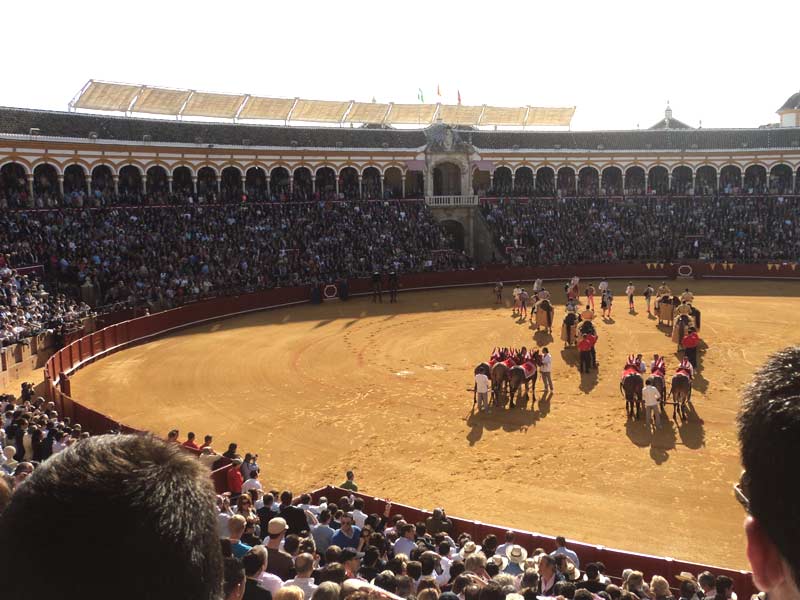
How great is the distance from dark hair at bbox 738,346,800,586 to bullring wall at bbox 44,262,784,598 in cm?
772

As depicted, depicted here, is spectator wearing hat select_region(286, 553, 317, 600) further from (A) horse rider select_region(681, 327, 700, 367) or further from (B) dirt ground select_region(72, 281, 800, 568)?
(A) horse rider select_region(681, 327, 700, 367)

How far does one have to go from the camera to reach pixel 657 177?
2351 inches

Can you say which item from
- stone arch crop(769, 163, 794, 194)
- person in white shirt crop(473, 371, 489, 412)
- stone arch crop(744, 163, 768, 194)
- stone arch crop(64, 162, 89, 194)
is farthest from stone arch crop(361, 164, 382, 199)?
person in white shirt crop(473, 371, 489, 412)

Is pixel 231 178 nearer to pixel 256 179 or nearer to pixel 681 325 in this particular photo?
pixel 256 179

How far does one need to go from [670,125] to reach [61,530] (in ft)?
242

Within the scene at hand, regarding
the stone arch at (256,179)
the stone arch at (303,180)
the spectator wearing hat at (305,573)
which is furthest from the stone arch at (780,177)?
the spectator wearing hat at (305,573)

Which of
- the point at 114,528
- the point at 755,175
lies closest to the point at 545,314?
the point at 114,528

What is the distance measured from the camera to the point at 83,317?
1133 inches

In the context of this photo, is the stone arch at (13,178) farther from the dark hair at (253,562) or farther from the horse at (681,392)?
the dark hair at (253,562)

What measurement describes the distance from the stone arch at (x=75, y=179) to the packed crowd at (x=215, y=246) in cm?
467

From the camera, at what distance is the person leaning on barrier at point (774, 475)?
1536 mm

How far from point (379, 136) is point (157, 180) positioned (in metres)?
17.6

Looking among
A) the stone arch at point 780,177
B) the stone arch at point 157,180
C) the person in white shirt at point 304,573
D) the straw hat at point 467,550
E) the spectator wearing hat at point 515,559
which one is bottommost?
the spectator wearing hat at point 515,559

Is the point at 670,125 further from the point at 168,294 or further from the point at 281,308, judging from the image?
the point at 168,294
